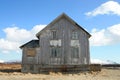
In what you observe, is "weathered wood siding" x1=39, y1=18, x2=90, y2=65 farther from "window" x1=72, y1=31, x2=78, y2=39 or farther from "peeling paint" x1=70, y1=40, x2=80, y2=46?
"window" x1=72, y1=31, x2=78, y2=39

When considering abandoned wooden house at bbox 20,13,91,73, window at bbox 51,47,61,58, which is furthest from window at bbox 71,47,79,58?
window at bbox 51,47,61,58

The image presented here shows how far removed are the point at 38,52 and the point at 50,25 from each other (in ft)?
14.3

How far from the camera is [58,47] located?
39.6m

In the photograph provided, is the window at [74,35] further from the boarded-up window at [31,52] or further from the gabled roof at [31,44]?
the boarded-up window at [31,52]

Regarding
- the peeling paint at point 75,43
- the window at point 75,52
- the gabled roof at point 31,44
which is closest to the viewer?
the window at point 75,52

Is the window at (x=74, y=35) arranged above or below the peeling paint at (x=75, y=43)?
above

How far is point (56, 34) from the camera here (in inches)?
1574

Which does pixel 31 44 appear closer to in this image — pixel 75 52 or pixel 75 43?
pixel 75 43

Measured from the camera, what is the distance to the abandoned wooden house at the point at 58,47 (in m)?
39.4

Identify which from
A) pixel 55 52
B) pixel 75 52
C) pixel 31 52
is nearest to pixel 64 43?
pixel 55 52

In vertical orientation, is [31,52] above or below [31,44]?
below

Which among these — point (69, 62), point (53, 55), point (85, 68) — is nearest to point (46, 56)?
point (53, 55)

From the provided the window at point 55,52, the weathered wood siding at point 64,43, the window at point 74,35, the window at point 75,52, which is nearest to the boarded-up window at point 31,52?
the weathered wood siding at point 64,43

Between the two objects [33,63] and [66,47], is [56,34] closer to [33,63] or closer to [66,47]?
[66,47]
